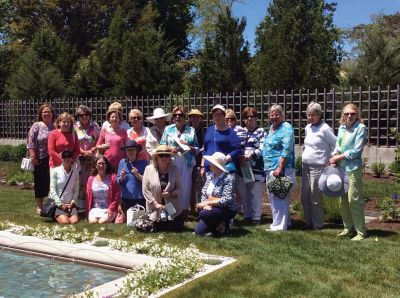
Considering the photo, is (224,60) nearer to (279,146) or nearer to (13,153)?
(13,153)

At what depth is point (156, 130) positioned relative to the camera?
8.45 metres

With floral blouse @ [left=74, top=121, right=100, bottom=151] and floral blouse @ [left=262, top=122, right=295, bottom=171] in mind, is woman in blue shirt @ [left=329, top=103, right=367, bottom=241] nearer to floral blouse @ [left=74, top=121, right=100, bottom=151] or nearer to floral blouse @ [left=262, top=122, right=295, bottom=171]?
floral blouse @ [left=262, top=122, right=295, bottom=171]

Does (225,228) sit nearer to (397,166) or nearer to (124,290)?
(124,290)

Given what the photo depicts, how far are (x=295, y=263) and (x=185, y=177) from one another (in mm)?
2730

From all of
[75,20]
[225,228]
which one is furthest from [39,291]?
[75,20]

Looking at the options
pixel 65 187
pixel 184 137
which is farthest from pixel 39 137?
pixel 184 137

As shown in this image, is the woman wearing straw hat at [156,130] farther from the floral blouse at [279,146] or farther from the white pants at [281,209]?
the white pants at [281,209]

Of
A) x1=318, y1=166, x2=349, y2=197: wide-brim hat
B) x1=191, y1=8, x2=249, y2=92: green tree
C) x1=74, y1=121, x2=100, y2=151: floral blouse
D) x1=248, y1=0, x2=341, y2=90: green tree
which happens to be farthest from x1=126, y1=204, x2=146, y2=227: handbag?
x1=191, y1=8, x2=249, y2=92: green tree

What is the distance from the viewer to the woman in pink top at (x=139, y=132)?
27.7 ft

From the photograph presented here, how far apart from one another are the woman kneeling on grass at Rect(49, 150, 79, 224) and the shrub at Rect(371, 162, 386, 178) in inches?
288

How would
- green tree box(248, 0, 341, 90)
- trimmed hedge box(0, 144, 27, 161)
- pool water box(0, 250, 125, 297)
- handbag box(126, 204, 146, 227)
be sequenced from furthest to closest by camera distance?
trimmed hedge box(0, 144, 27, 161) → green tree box(248, 0, 341, 90) → handbag box(126, 204, 146, 227) → pool water box(0, 250, 125, 297)

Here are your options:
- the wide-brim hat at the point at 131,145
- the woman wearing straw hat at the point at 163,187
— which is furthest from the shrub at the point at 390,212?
the wide-brim hat at the point at 131,145

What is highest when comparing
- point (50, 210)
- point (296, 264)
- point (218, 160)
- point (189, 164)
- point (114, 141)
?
point (114, 141)

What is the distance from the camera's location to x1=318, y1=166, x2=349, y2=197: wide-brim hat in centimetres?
677
